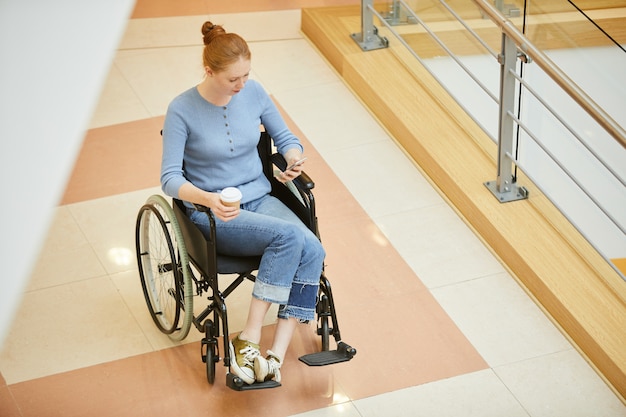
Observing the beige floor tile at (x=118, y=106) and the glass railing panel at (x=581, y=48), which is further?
the beige floor tile at (x=118, y=106)

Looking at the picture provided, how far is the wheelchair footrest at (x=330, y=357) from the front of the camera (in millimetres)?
3000

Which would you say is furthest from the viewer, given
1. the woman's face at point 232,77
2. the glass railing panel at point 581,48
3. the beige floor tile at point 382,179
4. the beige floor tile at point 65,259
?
the beige floor tile at point 382,179

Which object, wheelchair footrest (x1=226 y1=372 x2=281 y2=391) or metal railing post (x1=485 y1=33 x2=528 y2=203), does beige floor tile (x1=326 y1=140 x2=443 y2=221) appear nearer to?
metal railing post (x1=485 y1=33 x2=528 y2=203)

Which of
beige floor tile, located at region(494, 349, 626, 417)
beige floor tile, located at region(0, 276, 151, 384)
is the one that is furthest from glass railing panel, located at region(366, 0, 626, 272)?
beige floor tile, located at region(0, 276, 151, 384)

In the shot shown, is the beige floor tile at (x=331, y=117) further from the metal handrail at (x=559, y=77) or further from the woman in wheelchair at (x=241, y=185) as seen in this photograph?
the woman in wheelchair at (x=241, y=185)

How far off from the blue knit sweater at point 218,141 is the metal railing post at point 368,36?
189 centimetres

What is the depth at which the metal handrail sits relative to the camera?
3141 millimetres

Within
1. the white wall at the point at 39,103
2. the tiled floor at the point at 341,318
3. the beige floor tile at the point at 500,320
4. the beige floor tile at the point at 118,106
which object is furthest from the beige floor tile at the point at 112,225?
the white wall at the point at 39,103

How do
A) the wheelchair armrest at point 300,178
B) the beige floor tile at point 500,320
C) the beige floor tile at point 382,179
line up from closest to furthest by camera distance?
the wheelchair armrest at point 300,178, the beige floor tile at point 500,320, the beige floor tile at point 382,179

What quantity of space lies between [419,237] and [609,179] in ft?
2.61

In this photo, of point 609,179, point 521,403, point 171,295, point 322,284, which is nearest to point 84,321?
point 171,295

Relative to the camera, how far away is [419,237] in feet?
12.6

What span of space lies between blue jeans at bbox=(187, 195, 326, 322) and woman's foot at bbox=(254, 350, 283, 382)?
0.15 m

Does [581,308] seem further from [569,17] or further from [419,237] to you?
[569,17]
